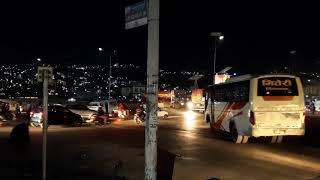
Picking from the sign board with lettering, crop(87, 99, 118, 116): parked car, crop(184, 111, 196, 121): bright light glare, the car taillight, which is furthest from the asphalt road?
crop(87, 99, 118, 116): parked car

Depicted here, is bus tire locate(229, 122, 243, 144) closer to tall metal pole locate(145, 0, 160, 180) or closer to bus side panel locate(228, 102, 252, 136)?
bus side panel locate(228, 102, 252, 136)

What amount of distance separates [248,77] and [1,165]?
40.1 feet

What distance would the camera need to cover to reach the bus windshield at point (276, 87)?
22.5m

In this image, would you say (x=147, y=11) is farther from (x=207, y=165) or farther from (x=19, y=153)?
(x=19, y=153)

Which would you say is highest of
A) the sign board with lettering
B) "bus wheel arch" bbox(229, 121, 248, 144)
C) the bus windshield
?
the sign board with lettering

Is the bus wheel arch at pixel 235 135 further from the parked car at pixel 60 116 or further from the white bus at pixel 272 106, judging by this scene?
the parked car at pixel 60 116

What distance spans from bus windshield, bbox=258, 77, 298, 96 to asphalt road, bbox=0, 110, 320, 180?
7.46ft

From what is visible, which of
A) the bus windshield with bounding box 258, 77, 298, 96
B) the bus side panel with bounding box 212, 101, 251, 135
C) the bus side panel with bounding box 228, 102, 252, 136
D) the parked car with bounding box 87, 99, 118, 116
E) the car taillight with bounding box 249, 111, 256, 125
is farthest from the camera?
the parked car with bounding box 87, 99, 118, 116

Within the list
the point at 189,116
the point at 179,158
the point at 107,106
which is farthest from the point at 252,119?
the point at 189,116

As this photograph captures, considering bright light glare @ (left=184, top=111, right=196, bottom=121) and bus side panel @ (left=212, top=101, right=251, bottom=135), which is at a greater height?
bus side panel @ (left=212, top=101, right=251, bottom=135)

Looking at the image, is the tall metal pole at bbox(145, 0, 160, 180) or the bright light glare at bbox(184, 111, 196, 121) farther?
the bright light glare at bbox(184, 111, 196, 121)

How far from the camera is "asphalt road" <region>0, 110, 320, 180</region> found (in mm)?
14070

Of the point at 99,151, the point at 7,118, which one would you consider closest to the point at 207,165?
the point at 99,151

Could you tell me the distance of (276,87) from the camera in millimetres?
22578
